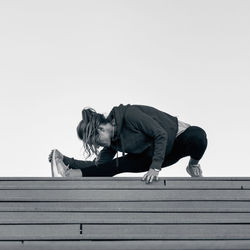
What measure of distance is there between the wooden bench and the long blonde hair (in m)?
0.49

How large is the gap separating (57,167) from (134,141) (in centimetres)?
58

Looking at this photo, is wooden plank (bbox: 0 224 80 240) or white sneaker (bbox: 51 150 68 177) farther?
white sneaker (bbox: 51 150 68 177)

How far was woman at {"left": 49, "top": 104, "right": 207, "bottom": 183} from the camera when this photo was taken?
4336 millimetres

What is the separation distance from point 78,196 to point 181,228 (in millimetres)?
666

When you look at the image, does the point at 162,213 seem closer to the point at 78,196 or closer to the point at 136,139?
the point at 78,196

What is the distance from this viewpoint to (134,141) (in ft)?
14.6

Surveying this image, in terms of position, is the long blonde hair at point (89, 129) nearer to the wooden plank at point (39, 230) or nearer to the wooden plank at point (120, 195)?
the wooden plank at point (120, 195)

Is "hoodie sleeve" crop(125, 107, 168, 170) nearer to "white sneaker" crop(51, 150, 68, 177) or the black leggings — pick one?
the black leggings

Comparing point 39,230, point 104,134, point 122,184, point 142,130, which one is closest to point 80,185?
point 122,184

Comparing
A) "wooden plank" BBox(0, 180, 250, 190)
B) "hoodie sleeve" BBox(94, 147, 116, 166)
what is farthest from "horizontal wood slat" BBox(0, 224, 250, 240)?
"hoodie sleeve" BBox(94, 147, 116, 166)

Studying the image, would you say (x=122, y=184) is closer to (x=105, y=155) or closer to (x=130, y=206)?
(x=130, y=206)

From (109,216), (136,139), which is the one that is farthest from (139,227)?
(136,139)

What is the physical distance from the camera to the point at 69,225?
3.46m

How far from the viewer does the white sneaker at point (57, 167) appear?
453 centimetres
